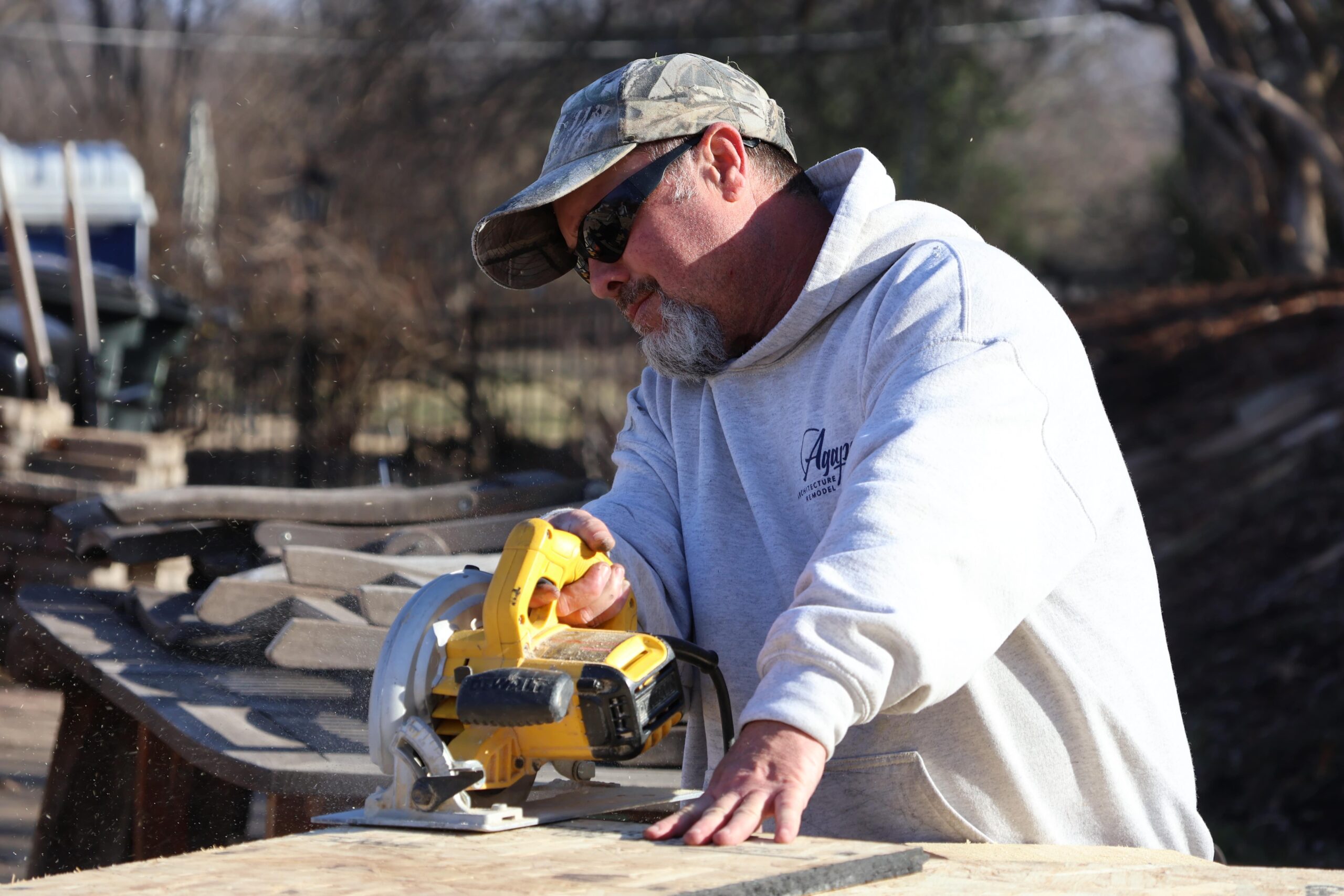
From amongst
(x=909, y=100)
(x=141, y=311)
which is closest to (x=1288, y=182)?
(x=909, y=100)

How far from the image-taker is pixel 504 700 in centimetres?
186

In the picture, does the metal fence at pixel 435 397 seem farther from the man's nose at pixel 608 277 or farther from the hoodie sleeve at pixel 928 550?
the hoodie sleeve at pixel 928 550

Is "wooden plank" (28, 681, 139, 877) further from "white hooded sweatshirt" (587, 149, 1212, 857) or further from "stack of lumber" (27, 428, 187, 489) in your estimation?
"stack of lumber" (27, 428, 187, 489)

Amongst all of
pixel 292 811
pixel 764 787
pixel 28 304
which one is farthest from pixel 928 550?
pixel 28 304

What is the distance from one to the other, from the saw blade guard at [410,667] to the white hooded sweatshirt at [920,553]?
0.46m

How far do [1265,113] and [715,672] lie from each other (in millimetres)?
A: 9773

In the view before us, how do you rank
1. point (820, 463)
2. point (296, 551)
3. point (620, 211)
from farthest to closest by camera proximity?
point (296, 551) < point (620, 211) < point (820, 463)

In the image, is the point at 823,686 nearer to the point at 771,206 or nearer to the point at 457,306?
the point at 771,206

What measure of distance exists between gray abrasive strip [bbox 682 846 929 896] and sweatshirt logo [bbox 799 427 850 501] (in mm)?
656

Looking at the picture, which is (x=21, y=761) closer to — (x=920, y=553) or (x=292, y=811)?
(x=292, y=811)

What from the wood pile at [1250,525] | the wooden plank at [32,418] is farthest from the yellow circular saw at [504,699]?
the wooden plank at [32,418]

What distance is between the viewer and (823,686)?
1.70m

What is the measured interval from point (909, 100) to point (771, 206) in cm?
1323

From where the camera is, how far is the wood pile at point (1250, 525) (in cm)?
525
